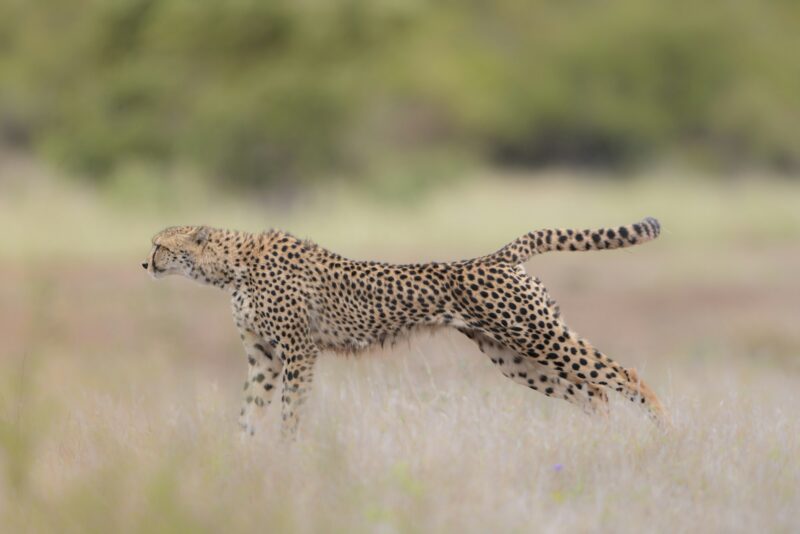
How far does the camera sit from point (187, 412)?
4.95m

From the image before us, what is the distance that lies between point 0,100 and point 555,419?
64.9 feet

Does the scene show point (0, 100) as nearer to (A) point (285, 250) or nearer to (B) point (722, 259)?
(B) point (722, 259)

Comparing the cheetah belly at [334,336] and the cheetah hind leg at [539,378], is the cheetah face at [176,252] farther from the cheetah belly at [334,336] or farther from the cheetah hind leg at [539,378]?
the cheetah hind leg at [539,378]

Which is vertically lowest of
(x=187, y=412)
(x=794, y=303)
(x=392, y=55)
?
(x=187, y=412)

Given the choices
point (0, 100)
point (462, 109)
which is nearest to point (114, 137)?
point (0, 100)

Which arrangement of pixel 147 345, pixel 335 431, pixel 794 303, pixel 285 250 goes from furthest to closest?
1. pixel 794 303
2. pixel 147 345
3. pixel 285 250
4. pixel 335 431

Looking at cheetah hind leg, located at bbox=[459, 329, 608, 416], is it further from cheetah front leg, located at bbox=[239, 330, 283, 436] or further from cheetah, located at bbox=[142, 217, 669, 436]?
cheetah front leg, located at bbox=[239, 330, 283, 436]

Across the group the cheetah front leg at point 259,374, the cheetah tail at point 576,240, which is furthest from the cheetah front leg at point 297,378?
the cheetah tail at point 576,240

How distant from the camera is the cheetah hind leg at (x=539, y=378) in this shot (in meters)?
5.08

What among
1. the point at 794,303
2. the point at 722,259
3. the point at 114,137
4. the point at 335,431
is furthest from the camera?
the point at 114,137

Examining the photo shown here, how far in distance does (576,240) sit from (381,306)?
0.78m

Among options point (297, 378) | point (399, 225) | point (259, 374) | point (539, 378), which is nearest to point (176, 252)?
point (259, 374)

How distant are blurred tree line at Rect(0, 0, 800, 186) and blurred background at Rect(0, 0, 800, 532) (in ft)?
0.20

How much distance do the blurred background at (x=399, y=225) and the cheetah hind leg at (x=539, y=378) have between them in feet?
0.43
